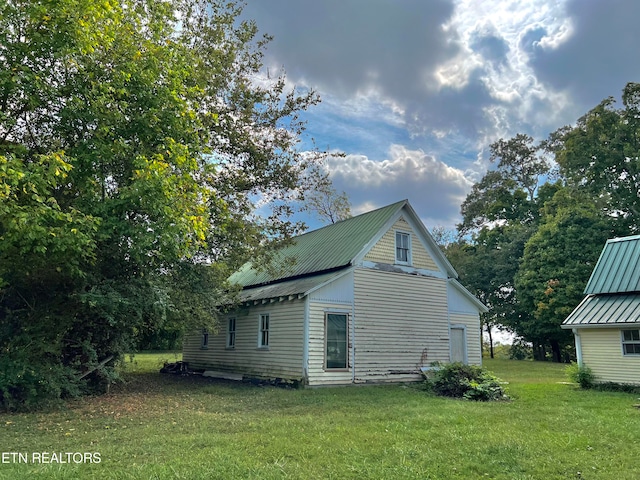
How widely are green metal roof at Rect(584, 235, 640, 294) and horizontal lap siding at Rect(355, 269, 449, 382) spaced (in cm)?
577

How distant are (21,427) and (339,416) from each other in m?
5.82

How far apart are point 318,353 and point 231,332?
604cm

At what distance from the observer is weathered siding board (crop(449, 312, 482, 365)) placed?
18.4 meters

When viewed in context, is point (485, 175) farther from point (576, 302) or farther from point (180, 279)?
point (180, 279)

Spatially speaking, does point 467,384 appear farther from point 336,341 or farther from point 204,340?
point 204,340

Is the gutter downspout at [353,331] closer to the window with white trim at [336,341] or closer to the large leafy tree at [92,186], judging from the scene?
the window with white trim at [336,341]

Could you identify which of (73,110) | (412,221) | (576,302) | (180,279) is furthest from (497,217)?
(73,110)

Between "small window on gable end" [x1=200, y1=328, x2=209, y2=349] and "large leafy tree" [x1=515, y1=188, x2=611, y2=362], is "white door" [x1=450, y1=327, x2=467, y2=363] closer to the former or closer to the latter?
"small window on gable end" [x1=200, y1=328, x2=209, y2=349]

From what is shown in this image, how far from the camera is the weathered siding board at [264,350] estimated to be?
576 inches

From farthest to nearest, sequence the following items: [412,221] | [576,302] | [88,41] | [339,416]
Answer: [576,302], [412,221], [339,416], [88,41]

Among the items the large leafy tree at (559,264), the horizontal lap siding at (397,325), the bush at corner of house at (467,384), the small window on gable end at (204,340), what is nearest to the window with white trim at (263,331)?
the horizontal lap siding at (397,325)

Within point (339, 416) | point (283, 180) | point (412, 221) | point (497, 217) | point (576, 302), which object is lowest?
point (339, 416)

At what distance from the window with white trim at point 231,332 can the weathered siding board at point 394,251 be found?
269 inches

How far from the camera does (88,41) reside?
8375mm
